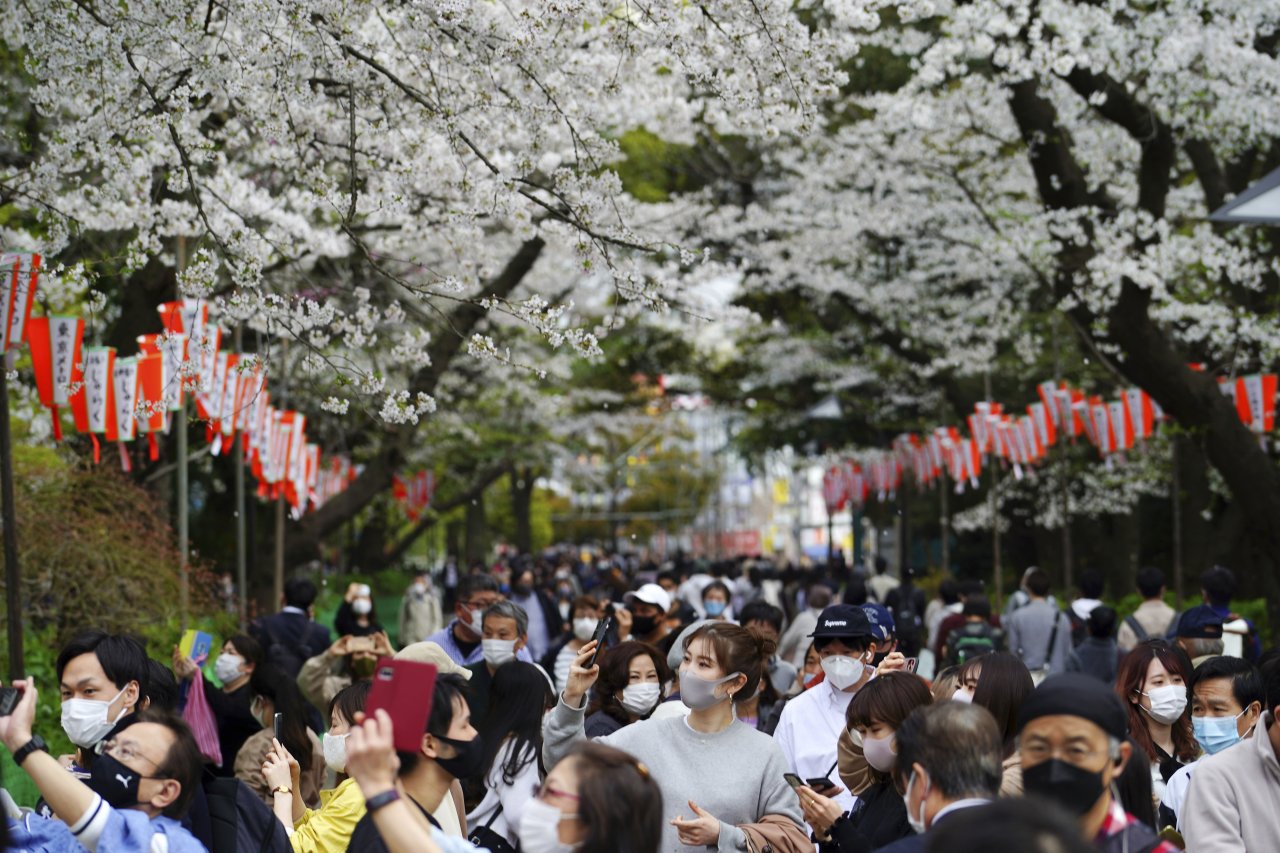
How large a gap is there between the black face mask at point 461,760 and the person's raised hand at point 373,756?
0.78 m

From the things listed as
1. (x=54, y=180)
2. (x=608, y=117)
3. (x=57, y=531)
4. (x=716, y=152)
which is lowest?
(x=57, y=531)

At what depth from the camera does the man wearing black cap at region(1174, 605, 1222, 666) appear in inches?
319

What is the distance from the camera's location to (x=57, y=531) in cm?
1199

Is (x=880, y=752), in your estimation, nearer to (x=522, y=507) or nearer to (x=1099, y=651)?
(x=1099, y=651)

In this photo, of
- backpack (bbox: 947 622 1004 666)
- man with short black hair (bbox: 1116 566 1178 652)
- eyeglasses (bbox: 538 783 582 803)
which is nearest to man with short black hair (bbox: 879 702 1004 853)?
eyeglasses (bbox: 538 783 582 803)

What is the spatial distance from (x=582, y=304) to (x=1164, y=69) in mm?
16892

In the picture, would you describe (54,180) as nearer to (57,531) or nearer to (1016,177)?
(57,531)

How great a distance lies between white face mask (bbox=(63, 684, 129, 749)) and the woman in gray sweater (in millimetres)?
1664

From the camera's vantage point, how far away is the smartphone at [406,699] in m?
3.56

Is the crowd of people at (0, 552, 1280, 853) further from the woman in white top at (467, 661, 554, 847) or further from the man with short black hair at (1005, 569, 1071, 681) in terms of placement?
the man with short black hair at (1005, 569, 1071, 681)

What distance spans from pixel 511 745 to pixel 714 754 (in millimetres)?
914

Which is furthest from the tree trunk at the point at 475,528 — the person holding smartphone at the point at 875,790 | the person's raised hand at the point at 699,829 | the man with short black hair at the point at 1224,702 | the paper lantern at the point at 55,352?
the person's raised hand at the point at 699,829

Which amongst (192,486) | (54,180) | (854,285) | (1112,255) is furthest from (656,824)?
(192,486)

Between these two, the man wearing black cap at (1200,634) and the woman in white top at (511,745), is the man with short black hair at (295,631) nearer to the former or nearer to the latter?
the woman in white top at (511,745)
